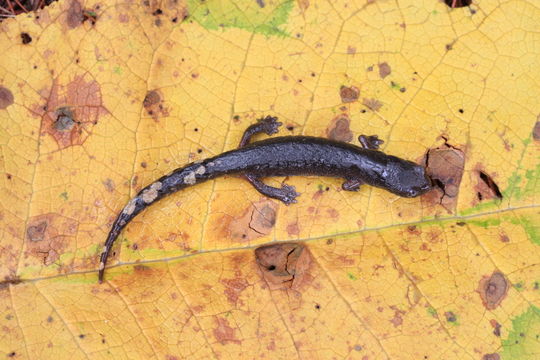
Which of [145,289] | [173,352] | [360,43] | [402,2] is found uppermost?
[402,2]

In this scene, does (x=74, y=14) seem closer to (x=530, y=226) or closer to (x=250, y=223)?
(x=250, y=223)

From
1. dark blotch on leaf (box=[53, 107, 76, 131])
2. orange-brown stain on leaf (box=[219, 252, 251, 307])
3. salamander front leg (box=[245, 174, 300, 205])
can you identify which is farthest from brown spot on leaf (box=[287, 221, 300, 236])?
dark blotch on leaf (box=[53, 107, 76, 131])

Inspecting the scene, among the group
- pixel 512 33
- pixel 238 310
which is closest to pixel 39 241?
pixel 238 310

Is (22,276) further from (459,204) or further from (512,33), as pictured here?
(512,33)

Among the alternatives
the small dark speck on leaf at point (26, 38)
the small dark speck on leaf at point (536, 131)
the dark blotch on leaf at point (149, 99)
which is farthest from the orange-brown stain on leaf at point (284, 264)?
the small dark speck on leaf at point (26, 38)

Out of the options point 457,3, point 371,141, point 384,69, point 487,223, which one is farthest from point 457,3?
point 487,223

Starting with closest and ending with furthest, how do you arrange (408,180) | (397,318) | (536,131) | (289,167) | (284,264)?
1. (397,318)
2. (284,264)
3. (536,131)
4. (408,180)
5. (289,167)

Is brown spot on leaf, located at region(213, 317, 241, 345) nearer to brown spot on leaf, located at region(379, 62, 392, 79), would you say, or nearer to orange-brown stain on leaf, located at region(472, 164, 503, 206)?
orange-brown stain on leaf, located at region(472, 164, 503, 206)
